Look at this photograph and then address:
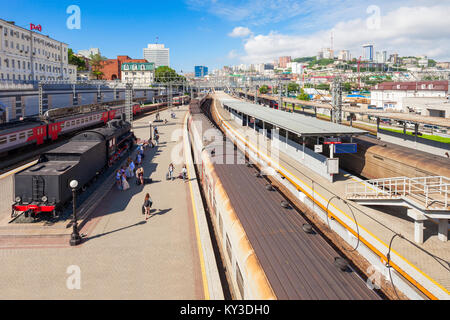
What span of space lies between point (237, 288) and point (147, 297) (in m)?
2.67

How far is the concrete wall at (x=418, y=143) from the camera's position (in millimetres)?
19438

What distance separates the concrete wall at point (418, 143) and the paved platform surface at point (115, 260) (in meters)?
17.3

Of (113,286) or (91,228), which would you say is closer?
(113,286)

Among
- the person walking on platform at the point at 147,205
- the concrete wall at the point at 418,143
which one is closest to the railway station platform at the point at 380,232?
the concrete wall at the point at 418,143

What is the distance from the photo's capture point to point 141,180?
19.0 m

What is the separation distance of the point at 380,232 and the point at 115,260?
10259 mm

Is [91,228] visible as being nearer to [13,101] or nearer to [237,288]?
[237,288]

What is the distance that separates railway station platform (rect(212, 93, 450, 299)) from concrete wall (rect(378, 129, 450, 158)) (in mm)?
7292

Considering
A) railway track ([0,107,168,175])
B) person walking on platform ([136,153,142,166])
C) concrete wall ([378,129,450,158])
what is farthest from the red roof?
railway track ([0,107,168,175])

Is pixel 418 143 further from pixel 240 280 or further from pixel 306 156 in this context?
pixel 240 280

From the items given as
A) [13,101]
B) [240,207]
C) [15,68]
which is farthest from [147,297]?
[15,68]

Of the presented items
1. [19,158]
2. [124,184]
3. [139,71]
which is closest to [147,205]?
[124,184]

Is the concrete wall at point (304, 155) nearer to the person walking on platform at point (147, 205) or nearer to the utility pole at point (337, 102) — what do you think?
the utility pole at point (337, 102)

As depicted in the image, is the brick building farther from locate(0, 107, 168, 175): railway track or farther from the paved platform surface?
the paved platform surface
